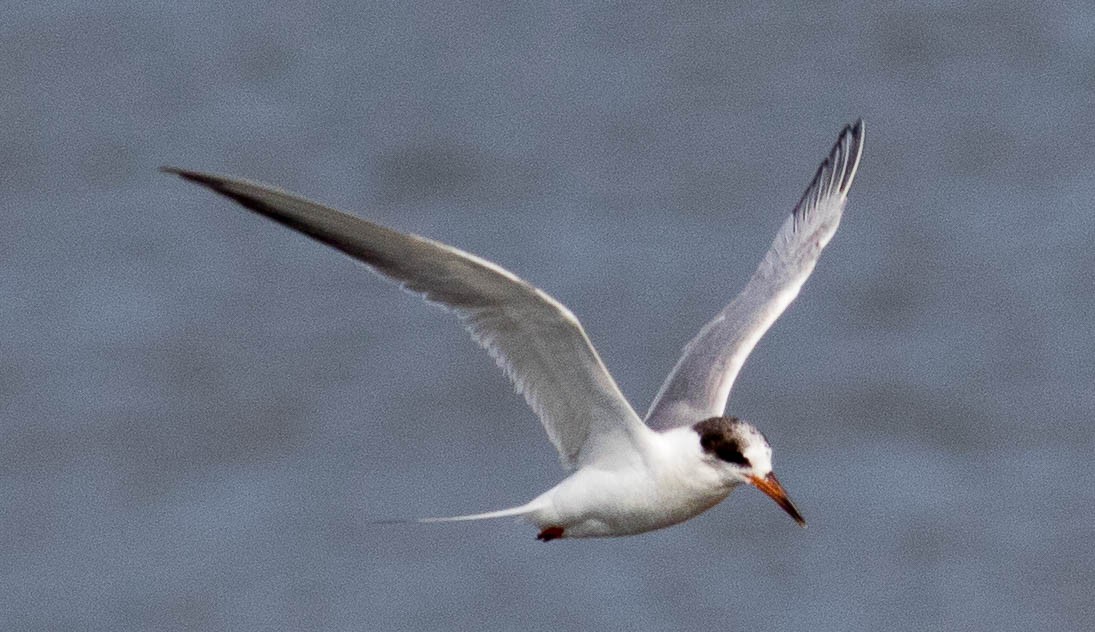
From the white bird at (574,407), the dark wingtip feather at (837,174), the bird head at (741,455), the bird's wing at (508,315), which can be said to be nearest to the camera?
the bird's wing at (508,315)

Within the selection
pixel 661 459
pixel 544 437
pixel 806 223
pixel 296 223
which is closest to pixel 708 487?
pixel 661 459

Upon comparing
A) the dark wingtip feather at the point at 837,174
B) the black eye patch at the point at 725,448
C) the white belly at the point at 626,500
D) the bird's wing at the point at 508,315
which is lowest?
the white belly at the point at 626,500

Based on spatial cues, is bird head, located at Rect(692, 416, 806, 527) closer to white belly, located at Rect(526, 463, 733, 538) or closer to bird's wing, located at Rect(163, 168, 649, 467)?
white belly, located at Rect(526, 463, 733, 538)

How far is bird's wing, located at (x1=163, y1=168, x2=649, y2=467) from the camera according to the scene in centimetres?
612

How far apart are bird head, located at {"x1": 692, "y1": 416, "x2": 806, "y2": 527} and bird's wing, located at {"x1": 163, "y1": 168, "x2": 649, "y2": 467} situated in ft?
0.90

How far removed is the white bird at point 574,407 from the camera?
6297mm

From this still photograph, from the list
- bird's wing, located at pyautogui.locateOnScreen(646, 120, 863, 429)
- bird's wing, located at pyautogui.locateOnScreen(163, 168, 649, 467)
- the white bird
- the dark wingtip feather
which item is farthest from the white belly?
the dark wingtip feather

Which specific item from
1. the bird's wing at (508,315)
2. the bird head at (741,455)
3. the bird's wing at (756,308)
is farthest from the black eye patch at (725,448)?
the bird's wing at (756,308)

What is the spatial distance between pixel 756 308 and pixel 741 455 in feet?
5.56

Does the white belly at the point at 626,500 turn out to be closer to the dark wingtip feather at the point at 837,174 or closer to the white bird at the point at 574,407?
the white bird at the point at 574,407

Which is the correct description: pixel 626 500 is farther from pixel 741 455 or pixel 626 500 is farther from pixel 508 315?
pixel 508 315

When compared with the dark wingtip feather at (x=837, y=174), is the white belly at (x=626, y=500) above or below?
below

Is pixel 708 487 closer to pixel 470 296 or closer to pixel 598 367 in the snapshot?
pixel 598 367

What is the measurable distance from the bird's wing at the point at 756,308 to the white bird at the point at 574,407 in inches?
0.8
